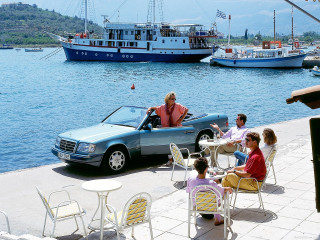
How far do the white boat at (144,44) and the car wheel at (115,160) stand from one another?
292 feet

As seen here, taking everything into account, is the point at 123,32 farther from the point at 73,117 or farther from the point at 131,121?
the point at 131,121

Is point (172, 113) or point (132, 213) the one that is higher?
point (172, 113)

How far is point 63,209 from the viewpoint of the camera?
21.4ft

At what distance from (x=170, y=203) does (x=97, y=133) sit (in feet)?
10.5

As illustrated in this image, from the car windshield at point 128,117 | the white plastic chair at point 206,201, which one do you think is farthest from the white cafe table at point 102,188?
the car windshield at point 128,117

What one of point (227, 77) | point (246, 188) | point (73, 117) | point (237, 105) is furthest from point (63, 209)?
point (227, 77)

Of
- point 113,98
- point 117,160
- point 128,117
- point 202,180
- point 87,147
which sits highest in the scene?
point 128,117

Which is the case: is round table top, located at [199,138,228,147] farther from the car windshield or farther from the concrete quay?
the car windshield

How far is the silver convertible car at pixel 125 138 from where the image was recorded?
10.2 meters

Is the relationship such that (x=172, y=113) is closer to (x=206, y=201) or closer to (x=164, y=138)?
(x=164, y=138)

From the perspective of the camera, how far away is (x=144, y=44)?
326ft

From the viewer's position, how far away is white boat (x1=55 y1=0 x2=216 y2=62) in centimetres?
9906

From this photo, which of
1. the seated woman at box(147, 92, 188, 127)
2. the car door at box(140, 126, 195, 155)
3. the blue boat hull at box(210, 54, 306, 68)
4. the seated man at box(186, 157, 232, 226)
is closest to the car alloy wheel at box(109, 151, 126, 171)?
the car door at box(140, 126, 195, 155)

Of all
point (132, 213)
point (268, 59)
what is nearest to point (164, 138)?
point (132, 213)
